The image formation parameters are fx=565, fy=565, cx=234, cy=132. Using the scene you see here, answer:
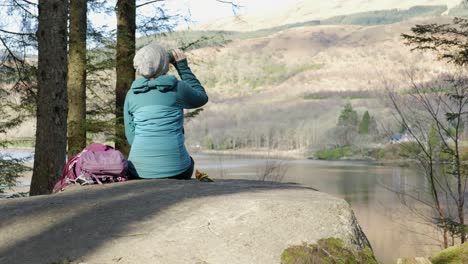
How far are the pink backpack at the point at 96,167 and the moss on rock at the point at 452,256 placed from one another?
9.57ft

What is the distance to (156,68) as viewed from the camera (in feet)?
15.9

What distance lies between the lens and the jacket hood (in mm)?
4770

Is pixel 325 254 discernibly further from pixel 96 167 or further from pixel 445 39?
pixel 445 39

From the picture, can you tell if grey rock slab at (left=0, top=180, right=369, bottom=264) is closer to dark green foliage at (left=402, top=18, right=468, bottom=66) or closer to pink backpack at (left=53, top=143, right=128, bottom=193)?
pink backpack at (left=53, top=143, right=128, bottom=193)

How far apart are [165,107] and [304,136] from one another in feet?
540

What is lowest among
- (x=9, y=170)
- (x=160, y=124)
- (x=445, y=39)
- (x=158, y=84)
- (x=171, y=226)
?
(x=9, y=170)

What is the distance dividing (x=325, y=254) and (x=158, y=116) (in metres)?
2.18

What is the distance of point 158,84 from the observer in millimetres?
4785

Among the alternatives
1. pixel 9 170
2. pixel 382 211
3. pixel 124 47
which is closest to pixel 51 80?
pixel 124 47

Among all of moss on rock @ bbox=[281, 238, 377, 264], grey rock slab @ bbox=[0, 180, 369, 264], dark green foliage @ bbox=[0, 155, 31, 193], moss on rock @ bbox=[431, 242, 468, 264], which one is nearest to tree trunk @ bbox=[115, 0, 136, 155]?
dark green foliage @ bbox=[0, 155, 31, 193]

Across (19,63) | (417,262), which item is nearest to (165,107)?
(417,262)

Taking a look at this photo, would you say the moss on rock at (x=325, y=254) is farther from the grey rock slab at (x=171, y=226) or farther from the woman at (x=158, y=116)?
the woman at (x=158, y=116)

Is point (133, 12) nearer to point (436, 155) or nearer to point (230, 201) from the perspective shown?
point (230, 201)

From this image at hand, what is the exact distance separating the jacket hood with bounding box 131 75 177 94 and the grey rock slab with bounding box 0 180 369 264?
1104mm
